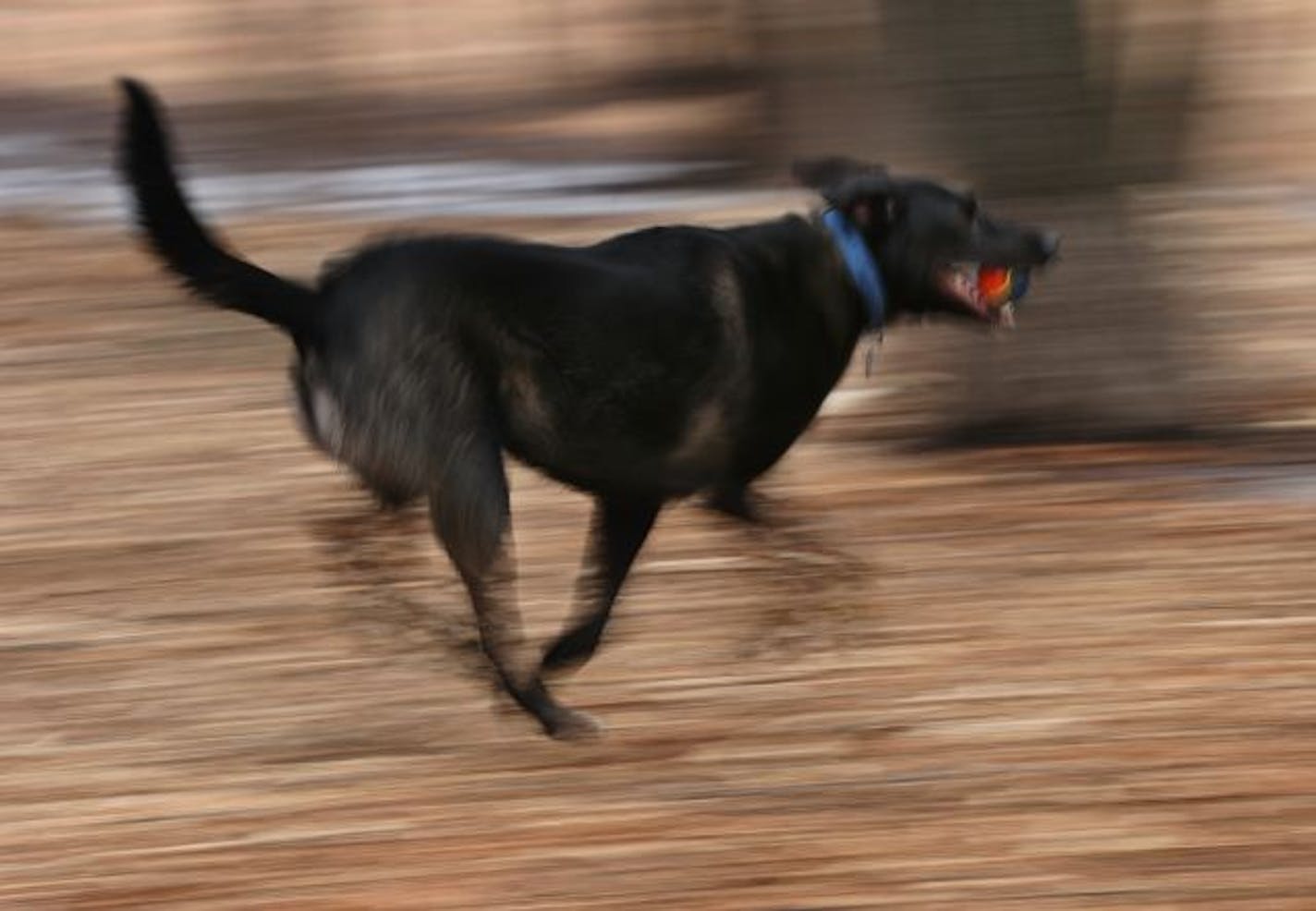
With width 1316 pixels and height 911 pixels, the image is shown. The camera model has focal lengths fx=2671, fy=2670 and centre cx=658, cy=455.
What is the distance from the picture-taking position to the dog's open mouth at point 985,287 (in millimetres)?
6000

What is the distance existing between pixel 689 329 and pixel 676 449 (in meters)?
0.27

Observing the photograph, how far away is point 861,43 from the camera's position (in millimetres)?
10172

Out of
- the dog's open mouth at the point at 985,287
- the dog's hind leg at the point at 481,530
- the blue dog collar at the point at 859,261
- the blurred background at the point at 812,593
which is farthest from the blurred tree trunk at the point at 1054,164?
the dog's hind leg at the point at 481,530

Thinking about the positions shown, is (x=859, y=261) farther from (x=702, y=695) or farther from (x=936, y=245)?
(x=702, y=695)

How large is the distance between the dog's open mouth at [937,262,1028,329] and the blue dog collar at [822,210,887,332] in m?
0.18

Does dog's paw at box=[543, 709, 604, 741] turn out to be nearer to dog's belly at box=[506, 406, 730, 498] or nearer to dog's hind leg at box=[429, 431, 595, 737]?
dog's hind leg at box=[429, 431, 595, 737]

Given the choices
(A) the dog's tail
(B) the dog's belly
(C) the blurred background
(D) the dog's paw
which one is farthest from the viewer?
(D) the dog's paw

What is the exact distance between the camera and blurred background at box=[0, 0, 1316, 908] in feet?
16.7

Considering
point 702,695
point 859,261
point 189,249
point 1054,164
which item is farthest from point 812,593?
point 1054,164

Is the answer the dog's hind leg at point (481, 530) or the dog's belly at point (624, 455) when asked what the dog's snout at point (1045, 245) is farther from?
the dog's hind leg at point (481, 530)

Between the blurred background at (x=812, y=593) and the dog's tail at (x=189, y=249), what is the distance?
1.83 feet

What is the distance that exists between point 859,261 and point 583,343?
0.72 m

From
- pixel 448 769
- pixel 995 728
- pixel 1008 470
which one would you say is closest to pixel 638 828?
pixel 448 769

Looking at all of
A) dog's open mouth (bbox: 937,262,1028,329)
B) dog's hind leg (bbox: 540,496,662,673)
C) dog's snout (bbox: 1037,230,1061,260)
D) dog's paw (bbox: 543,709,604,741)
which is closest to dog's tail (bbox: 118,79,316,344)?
dog's hind leg (bbox: 540,496,662,673)
